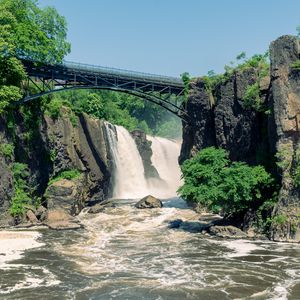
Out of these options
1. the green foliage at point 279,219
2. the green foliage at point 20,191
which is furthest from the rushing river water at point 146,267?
the green foliage at point 20,191

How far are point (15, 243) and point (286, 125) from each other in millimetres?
17193

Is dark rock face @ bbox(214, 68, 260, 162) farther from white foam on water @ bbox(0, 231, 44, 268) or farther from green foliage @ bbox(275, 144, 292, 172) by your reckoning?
white foam on water @ bbox(0, 231, 44, 268)

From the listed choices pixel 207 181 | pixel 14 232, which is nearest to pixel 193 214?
pixel 207 181

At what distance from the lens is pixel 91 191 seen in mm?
40938

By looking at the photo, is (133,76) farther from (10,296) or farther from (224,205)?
(10,296)

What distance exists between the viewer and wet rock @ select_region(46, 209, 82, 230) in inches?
1179

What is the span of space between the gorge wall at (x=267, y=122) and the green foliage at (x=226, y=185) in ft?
4.80

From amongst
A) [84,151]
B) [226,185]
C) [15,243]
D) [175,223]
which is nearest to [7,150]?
[15,243]

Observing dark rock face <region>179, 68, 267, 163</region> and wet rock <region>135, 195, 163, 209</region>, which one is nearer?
dark rock face <region>179, 68, 267, 163</region>

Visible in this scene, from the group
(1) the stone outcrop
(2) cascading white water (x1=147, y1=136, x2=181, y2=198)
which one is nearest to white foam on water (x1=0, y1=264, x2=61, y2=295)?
(1) the stone outcrop

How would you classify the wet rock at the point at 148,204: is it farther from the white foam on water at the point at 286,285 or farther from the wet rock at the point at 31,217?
the white foam on water at the point at 286,285

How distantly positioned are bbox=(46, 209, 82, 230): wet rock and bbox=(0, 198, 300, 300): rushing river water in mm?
1367

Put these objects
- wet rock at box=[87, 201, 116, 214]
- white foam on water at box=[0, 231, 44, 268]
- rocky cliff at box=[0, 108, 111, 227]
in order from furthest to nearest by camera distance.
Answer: wet rock at box=[87, 201, 116, 214] < rocky cliff at box=[0, 108, 111, 227] < white foam on water at box=[0, 231, 44, 268]

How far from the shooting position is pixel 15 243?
2438 cm
